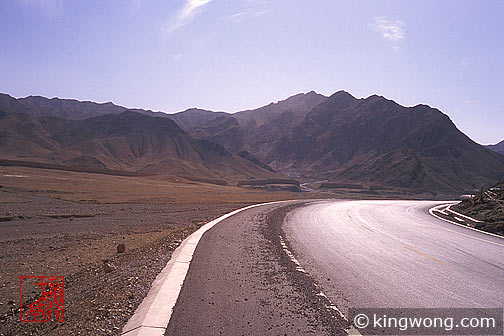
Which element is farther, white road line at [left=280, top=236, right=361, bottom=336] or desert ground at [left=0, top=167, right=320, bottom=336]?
desert ground at [left=0, top=167, right=320, bottom=336]

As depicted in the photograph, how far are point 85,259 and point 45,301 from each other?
4.55 m

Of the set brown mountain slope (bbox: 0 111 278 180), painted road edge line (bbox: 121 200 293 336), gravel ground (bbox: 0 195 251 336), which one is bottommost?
gravel ground (bbox: 0 195 251 336)

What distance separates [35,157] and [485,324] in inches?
4829

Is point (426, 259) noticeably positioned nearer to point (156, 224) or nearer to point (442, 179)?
point (156, 224)

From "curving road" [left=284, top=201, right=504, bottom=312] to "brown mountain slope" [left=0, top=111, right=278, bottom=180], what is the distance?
318 feet

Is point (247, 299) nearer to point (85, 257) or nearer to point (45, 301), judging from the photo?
point (45, 301)

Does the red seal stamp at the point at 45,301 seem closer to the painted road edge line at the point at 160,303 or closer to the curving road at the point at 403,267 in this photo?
the painted road edge line at the point at 160,303

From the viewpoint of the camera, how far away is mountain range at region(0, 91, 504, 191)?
375ft

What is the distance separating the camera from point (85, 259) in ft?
38.8

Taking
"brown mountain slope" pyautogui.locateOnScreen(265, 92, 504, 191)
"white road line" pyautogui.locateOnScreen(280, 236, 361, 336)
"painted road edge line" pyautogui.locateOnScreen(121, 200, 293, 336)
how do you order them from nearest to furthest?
"painted road edge line" pyautogui.locateOnScreen(121, 200, 293, 336), "white road line" pyautogui.locateOnScreen(280, 236, 361, 336), "brown mountain slope" pyautogui.locateOnScreen(265, 92, 504, 191)

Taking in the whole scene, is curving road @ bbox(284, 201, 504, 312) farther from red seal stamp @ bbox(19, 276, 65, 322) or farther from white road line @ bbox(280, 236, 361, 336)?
red seal stamp @ bbox(19, 276, 65, 322)

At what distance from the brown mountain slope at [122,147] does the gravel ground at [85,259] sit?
283 feet

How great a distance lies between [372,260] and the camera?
392 inches

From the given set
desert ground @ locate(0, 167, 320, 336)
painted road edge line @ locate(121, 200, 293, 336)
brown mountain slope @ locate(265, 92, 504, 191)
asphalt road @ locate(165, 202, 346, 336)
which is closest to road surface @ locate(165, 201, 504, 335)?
asphalt road @ locate(165, 202, 346, 336)
